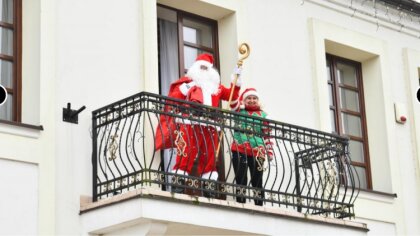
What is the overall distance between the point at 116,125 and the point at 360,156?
188 inches

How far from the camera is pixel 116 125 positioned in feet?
43.1

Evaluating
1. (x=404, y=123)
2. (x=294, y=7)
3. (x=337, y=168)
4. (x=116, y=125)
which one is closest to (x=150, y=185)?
(x=116, y=125)

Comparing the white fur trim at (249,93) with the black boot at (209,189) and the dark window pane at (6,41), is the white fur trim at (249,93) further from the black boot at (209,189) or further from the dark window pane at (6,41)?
the dark window pane at (6,41)

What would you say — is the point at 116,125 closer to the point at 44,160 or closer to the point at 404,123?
the point at 44,160

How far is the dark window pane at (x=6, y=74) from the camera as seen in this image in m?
12.9

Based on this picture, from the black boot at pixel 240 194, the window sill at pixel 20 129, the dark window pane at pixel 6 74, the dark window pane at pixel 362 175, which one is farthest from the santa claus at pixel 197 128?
the dark window pane at pixel 362 175

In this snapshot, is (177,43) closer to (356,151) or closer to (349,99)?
(349,99)

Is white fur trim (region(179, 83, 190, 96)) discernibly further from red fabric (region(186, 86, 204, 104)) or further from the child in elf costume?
the child in elf costume

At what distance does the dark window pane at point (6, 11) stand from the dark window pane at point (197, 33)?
2.54m

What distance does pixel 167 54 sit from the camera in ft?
48.3

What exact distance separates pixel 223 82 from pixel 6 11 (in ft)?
10.2

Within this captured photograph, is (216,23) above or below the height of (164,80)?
above

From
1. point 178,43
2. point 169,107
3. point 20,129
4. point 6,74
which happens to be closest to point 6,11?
point 6,74

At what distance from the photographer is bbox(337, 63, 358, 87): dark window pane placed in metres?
17.0
